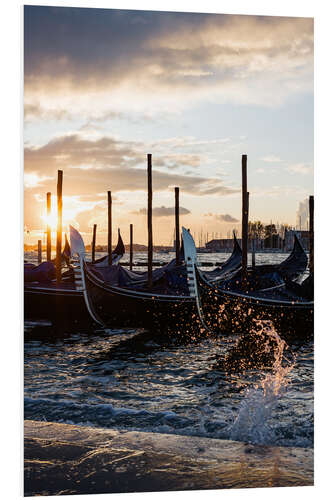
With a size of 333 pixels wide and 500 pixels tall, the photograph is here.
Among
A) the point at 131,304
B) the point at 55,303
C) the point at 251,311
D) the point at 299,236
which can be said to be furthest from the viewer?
the point at 299,236

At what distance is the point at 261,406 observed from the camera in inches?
140

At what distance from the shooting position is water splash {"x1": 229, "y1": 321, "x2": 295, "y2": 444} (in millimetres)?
3086

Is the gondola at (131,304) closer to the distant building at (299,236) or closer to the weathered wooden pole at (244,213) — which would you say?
the weathered wooden pole at (244,213)

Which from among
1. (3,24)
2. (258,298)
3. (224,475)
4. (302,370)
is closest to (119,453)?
(224,475)

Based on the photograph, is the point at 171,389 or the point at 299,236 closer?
the point at 171,389

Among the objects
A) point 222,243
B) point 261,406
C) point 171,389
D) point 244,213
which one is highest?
point 244,213

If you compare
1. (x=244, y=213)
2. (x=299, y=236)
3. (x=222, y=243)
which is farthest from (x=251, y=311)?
(x=222, y=243)

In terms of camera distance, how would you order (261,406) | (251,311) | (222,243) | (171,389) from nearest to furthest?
(261,406)
(171,389)
(251,311)
(222,243)

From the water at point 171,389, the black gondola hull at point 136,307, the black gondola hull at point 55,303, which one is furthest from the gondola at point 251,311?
the black gondola hull at point 55,303

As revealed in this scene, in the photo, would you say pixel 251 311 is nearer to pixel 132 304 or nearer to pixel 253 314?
pixel 253 314

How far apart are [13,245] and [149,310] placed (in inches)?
180

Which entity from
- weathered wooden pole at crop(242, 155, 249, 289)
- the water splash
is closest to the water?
the water splash

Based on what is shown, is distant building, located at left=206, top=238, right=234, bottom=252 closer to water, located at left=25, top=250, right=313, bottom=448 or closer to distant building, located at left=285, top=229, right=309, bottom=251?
distant building, located at left=285, top=229, right=309, bottom=251

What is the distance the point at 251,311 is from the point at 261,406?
121 inches
